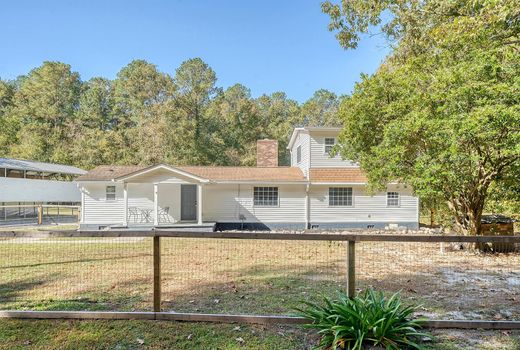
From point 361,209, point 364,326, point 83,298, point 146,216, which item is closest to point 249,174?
point 146,216

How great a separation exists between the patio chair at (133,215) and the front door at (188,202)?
7.44 feet

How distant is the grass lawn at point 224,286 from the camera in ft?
11.2

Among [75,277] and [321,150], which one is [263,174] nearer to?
A: [321,150]

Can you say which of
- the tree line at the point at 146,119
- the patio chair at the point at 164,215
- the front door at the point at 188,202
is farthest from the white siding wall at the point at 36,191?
the front door at the point at 188,202

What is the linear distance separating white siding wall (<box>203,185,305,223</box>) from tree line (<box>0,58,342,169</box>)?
45.2 ft

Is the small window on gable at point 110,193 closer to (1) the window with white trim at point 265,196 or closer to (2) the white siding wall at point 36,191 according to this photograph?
(1) the window with white trim at point 265,196

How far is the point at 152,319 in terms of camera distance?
3768 mm

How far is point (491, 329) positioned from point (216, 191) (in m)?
14.1

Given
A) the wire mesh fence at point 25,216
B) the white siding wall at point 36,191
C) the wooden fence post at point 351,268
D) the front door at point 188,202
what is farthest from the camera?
the white siding wall at point 36,191

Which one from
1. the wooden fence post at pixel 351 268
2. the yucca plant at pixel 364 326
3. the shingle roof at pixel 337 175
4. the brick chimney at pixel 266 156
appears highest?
the brick chimney at pixel 266 156

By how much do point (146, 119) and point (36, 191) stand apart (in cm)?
1223

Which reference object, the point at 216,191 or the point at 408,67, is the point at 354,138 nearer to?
the point at 408,67

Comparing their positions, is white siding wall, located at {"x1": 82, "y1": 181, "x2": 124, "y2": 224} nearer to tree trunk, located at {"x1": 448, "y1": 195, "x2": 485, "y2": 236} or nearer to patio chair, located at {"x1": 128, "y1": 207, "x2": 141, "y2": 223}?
patio chair, located at {"x1": 128, "y1": 207, "x2": 141, "y2": 223}

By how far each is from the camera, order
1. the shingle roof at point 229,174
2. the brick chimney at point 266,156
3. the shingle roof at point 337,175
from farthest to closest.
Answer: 1. the brick chimney at point 266,156
2. the shingle roof at point 229,174
3. the shingle roof at point 337,175
